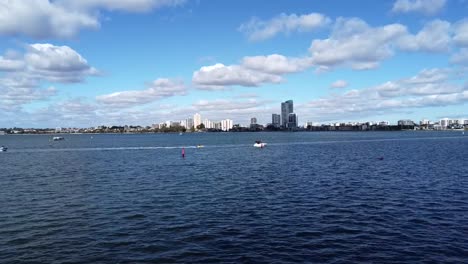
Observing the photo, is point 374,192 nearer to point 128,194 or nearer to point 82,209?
point 128,194

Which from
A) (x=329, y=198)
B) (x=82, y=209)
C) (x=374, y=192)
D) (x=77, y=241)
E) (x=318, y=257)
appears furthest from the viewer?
(x=374, y=192)

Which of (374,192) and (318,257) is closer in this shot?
(318,257)

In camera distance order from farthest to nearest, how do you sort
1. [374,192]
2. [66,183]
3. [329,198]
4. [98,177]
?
[98,177] < [66,183] < [374,192] < [329,198]

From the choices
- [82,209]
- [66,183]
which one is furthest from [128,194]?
[66,183]

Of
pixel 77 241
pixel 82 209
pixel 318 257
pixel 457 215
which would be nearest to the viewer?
pixel 318 257

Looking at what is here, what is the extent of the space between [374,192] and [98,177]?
1572 inches

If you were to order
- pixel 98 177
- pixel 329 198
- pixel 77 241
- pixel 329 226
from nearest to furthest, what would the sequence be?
pixel 77 241, pixel 329 226, pixel 329 198, pixel 98 177

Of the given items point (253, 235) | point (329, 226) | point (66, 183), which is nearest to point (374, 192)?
point (329, 226)

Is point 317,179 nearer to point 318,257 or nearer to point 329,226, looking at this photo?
point 329,226

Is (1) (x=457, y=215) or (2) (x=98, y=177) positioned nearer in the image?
(1) (x=457, y=215)

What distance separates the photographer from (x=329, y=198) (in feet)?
130

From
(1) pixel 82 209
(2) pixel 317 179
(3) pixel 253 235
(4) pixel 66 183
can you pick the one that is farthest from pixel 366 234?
(4) pixel 66 183

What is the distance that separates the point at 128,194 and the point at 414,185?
1332 inches

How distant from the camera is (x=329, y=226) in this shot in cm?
2892
